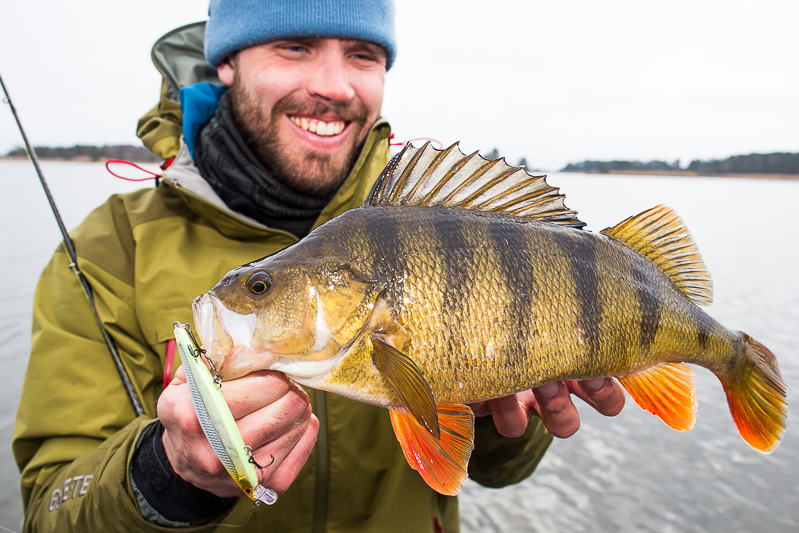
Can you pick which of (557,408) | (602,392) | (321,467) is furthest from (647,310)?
(321,467)

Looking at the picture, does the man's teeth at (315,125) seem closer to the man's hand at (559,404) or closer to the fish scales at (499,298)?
the fish scales at (499,298)

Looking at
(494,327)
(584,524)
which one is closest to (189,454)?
(494,327)

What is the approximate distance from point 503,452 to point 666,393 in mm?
946

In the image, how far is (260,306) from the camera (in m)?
1.13

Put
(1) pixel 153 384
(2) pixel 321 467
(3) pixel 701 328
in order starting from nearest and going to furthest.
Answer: (3) pixel 701 328
(2) pixel 321 467
(1) pixel 153 384

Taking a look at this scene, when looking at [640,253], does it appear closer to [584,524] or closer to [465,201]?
[465,201]

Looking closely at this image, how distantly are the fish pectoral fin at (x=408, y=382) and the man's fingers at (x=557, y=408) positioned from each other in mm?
542

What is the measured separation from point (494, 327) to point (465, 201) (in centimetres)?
40

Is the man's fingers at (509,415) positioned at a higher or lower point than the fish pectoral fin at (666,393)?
lower

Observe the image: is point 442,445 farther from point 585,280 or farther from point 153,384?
point 153,384

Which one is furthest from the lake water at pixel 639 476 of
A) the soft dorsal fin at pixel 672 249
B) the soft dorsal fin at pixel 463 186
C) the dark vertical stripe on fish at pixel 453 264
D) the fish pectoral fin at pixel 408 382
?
the fish pectoral fin at pixel 408 382

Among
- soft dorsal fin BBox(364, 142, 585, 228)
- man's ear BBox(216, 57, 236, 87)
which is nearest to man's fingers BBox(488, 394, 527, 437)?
soft dorsal fin BBox(364, 142, 585, 228)

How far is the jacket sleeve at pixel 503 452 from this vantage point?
2.24 m

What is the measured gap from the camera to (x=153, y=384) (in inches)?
82.8
